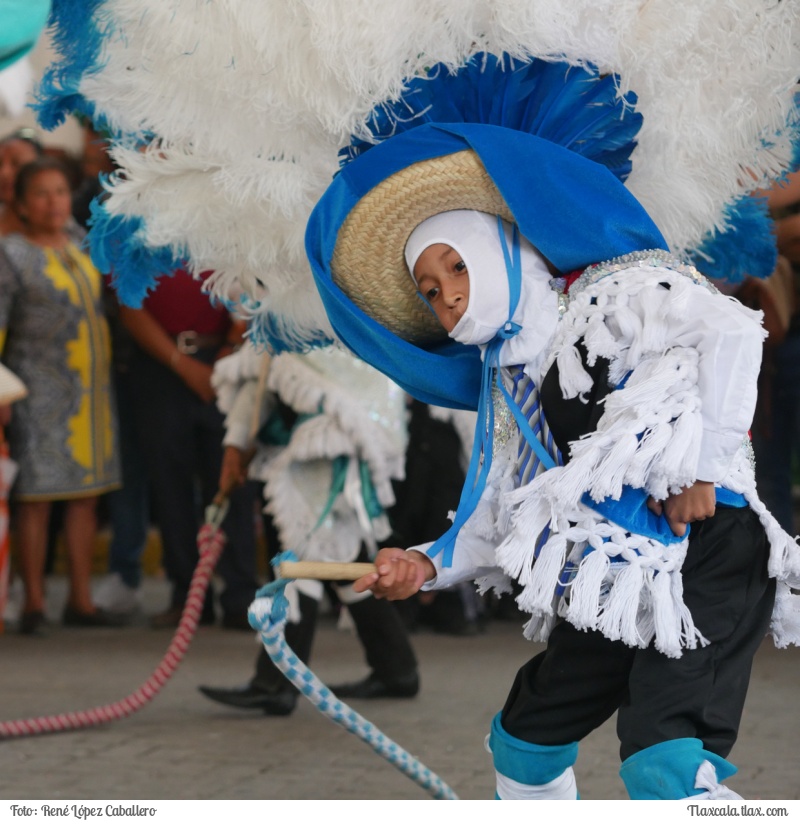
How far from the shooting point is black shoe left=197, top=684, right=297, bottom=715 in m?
4.40

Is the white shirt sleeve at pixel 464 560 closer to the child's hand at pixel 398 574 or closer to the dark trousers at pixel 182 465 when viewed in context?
the child's hand at pixel 398 574

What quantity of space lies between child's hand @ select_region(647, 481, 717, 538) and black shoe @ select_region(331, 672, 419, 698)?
2.48m

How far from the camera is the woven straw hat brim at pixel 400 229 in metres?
2.43

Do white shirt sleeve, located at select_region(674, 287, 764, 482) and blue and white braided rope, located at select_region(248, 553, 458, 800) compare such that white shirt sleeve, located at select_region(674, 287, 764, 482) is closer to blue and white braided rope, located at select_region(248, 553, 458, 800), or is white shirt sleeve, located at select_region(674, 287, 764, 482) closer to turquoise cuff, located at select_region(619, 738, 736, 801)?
turquoise cuff, located at select_region(619, 738, 736, 801)

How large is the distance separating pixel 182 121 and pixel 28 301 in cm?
336

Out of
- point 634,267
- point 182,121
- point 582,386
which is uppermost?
point 182,121

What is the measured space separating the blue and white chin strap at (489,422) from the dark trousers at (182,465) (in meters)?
3.65

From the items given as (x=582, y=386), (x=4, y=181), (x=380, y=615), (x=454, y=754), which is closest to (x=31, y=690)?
(x=380, y=615)

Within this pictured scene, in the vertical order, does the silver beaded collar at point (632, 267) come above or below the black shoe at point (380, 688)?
above

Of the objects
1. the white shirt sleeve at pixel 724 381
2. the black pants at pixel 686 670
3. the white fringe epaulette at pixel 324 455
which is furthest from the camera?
the white fringe epaulette at pixel 324 455

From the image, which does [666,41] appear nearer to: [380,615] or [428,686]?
[380,615]

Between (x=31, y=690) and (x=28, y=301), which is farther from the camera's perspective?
(x=28, y=301)

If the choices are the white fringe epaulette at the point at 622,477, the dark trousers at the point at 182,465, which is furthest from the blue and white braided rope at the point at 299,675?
the dark trousers at the point at 182,465

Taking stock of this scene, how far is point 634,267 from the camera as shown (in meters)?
2.34
